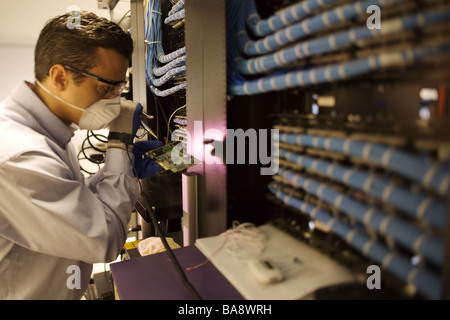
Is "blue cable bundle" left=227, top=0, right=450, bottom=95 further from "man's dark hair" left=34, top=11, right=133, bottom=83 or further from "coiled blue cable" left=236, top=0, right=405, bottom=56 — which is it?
"man's dark hair" left=34, top=11, right=133, bottom=83

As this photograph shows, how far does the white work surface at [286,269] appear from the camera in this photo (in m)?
0.73

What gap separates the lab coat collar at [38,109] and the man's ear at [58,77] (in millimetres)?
86

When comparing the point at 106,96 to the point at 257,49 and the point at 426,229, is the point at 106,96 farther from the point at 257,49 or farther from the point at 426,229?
the point at 426,229

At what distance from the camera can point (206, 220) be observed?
1.22 m

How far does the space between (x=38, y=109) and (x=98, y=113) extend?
0.22 metres

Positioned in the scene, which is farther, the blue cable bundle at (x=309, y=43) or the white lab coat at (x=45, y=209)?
the white lab coat at (x=45, y=209)

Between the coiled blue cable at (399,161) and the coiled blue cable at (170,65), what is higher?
the coiled blue cable at (170,65)

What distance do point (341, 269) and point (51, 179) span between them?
0.87 meters

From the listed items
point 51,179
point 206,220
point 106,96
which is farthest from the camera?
point 106,96

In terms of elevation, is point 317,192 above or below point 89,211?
above

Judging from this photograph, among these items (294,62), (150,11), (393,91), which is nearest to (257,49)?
(294,62)

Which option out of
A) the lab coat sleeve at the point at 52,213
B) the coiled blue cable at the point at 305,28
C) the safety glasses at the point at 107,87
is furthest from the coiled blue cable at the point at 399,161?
the safety glasses at the point at 107,87

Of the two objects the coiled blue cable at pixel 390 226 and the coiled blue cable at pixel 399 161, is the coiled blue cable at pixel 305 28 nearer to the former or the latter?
the coiled blue cable at pixel 399 161
